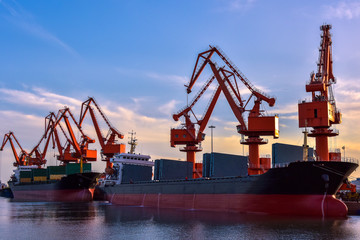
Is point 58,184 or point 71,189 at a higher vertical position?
point 58,184

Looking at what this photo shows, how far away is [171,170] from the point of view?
166 feet

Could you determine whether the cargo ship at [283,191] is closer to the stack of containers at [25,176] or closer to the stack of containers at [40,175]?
the stack of containers at [40,175]

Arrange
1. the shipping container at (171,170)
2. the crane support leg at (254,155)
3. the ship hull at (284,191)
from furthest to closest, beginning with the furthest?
the crane support leg at (254,155) → the shipping container at (171,170) → the ship hull at (284,191)

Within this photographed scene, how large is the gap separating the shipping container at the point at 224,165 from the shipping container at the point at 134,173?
54.5 ft

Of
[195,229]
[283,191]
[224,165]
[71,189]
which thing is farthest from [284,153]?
[71,189]

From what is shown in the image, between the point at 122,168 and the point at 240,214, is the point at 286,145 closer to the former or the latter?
the point at 240,214

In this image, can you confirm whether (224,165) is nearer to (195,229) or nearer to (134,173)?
(195,229)

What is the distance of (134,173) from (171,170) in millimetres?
10515

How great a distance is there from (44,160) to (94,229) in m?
90.3

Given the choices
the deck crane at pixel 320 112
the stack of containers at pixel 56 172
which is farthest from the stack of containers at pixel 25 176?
the deck crane at pixel 320 112

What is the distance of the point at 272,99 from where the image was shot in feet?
178

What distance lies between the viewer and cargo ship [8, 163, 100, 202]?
223ft

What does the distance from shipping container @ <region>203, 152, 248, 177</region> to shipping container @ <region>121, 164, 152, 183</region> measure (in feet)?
54.5

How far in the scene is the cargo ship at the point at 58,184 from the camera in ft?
223
